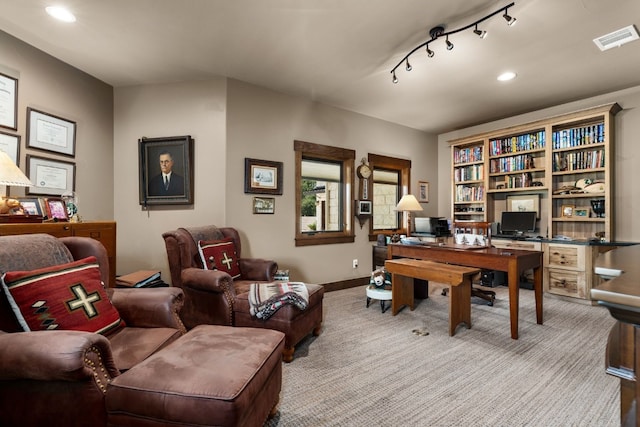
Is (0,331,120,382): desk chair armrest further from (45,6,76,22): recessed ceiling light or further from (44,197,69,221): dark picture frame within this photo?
(45,6,76,22): recessed ceiling light

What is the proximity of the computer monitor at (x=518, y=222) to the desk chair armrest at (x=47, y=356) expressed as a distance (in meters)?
5.09

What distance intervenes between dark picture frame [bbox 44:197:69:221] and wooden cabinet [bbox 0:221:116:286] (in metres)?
0.29

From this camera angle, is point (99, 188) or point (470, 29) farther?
point (99, 188)

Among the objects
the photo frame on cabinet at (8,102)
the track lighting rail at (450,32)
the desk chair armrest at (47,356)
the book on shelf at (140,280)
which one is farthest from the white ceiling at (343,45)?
the desk chair armrest at (47,356)

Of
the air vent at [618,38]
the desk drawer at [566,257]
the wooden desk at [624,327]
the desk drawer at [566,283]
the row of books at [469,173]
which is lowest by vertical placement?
the desk drawer at [566,283]

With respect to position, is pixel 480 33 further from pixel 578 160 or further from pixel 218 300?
pixel 218 300

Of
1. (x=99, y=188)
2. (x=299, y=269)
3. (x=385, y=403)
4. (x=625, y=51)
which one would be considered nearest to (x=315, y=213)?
(x=299, y=269)

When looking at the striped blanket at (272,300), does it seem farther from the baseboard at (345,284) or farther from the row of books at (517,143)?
the row of books at (517,143)

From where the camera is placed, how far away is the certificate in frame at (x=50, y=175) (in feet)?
9.45

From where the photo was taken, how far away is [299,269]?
409 centimetres

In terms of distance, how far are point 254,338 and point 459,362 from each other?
1.60m

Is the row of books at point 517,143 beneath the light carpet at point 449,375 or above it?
above

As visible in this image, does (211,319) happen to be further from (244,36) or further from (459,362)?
(244,36)

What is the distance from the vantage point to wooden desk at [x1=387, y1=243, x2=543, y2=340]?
2.65 m
